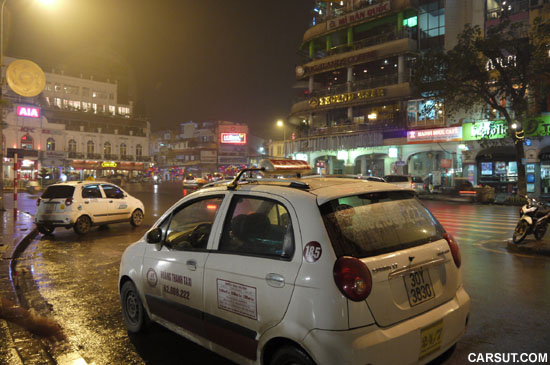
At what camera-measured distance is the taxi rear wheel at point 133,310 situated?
432cm

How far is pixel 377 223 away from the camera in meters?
3.08

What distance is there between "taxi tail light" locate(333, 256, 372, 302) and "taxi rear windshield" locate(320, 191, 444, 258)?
0.09 metres

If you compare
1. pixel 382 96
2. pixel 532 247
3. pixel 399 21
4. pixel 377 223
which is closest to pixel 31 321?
pixel 377 223

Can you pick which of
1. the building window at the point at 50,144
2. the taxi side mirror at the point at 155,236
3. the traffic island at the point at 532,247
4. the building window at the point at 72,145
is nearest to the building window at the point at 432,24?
the traffic island at the point at 532,247

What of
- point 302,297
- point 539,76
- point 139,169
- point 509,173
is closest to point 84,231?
point 302,297

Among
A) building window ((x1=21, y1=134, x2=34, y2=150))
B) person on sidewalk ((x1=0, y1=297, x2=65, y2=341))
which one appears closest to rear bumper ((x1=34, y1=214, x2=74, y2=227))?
person on sidewalk ((x1=0, y1=297, x2=65, y2=341))

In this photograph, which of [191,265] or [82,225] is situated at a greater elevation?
[191,265]

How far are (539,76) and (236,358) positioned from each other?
23.8 metres

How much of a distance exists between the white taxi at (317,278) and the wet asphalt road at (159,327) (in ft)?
1.86

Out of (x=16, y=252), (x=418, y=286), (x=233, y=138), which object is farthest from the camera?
(x=233, y=138)

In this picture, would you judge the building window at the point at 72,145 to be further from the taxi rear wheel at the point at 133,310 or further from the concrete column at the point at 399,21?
the taxi rear wheel at the point at 133,310

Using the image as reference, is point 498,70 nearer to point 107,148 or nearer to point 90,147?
point 90,147

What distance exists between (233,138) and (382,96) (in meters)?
52.6

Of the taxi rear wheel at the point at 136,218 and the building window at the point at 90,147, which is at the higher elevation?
the building window at the point at 90,147
